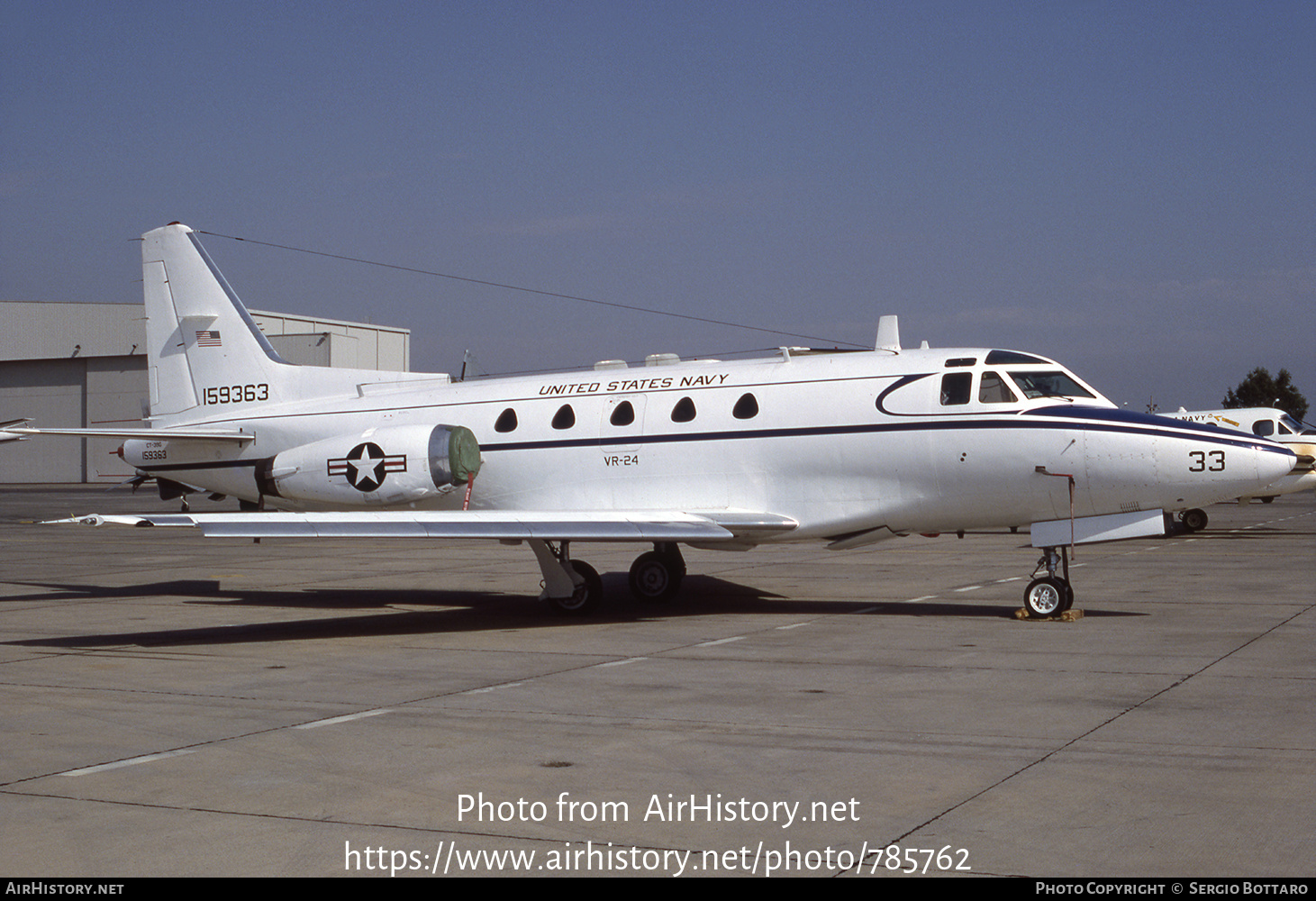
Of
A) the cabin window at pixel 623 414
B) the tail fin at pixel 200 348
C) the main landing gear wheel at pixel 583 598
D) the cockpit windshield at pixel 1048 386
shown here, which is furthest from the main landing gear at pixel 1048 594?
the tail fin at pixel 200 348

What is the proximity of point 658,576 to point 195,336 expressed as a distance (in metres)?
8.93

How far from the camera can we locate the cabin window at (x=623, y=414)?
16.8m

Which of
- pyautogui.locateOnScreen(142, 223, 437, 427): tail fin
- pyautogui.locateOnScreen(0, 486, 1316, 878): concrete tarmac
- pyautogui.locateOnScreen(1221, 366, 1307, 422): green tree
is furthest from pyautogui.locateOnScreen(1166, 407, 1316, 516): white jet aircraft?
pyautogui.locateOnScreen(1221, 366, 1307, 422): green tree

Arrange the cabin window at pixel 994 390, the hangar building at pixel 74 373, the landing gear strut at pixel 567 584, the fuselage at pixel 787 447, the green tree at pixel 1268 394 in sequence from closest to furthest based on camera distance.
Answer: the fuselage at pixel 787 447
the cabin window at pixel 994 390
the landing gear strut at pixel 567 584
the hangar building at pixel 74 373
the green tree at pixel 1268 394

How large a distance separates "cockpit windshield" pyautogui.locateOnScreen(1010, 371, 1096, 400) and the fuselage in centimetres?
2

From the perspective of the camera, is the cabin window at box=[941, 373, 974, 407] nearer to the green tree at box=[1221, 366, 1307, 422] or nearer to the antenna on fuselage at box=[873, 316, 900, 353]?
the antenna on fuselage at box=[873, 316, 900, 353]

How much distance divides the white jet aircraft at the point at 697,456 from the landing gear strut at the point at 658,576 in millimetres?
29

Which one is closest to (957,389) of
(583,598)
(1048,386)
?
(1048,386)

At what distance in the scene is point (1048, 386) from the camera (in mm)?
15031

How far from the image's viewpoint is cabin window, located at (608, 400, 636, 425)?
55.2 feet

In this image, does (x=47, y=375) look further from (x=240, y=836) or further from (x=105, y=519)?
(x=240, y=836)

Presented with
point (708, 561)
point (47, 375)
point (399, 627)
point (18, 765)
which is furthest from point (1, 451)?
point (18, 765)

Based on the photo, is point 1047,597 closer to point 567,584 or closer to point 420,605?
point 567,584

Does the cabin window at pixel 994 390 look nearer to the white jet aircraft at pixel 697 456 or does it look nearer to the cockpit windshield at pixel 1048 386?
the white jet aircraft at pixel 697 456
